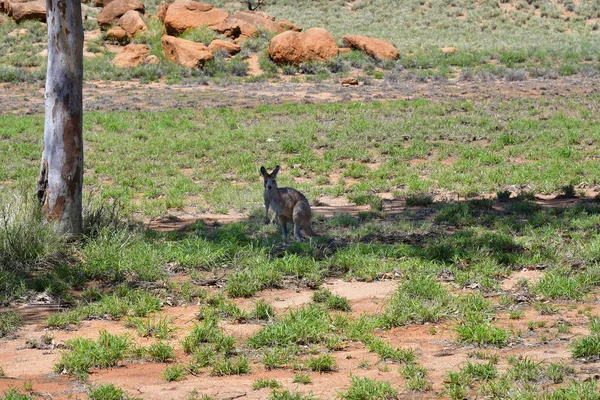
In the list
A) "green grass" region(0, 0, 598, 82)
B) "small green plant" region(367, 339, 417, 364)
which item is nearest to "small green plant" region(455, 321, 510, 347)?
"small green plant" region(367, 339, 417, 364)

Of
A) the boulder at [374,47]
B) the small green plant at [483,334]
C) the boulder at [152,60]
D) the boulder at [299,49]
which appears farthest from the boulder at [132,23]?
the small green plant at [483,334]

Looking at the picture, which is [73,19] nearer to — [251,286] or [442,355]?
[251,286]

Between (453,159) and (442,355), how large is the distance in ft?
36.8

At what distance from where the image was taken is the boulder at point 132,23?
35.2m

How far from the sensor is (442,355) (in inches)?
259

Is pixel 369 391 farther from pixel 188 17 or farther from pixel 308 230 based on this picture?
pixel 188 17

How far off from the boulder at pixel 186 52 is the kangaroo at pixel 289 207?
788 inches

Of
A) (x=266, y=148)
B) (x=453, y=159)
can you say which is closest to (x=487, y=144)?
(x=453, y=159)

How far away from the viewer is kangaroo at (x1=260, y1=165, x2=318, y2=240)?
10445mm

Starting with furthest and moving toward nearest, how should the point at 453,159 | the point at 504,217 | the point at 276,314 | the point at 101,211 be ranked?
the point at 453,159 < the point at 504,217 < the point at 101,211 < the point at 276,314

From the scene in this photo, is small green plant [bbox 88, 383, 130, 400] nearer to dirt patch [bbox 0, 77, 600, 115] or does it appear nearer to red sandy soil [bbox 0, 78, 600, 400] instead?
red sandy soil [bbox 0, 78, 600, 400]

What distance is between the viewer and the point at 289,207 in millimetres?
10648

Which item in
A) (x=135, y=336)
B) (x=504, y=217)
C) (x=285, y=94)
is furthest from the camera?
(x=285, y=94)

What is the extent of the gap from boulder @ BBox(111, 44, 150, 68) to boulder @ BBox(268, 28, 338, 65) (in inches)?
213
